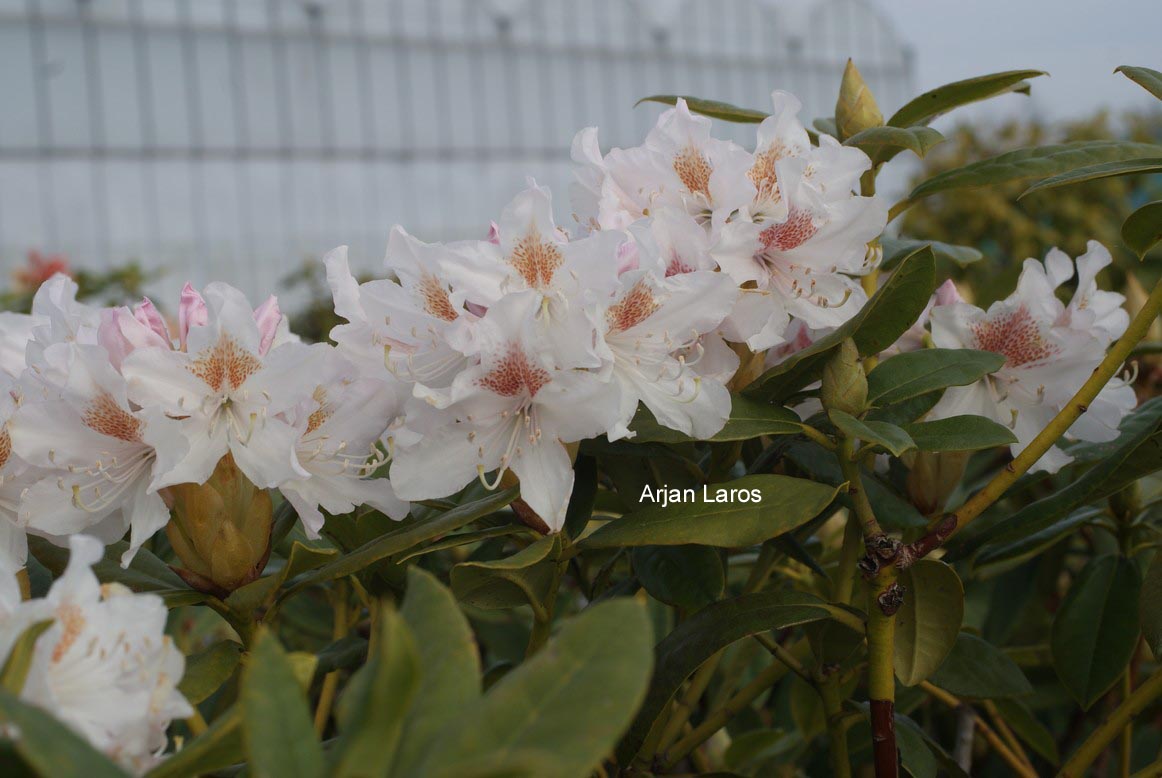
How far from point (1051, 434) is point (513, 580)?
0.31 m

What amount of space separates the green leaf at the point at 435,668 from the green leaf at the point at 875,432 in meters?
0.26

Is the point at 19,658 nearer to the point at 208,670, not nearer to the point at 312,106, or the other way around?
the point at 208,670

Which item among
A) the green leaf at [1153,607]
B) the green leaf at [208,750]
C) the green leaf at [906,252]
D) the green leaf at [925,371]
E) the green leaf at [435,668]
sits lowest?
the green leaf at [1153,607]

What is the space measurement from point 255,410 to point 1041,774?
938 millimetres

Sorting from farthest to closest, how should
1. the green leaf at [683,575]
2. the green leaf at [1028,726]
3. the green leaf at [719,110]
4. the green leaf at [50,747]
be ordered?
the green leaf at [1028,726] < the green leaf at [719,110] < the green leaf at [683,575] < the green leaf at [50,747]

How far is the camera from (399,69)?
37.8 feet

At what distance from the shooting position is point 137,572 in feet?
2.25

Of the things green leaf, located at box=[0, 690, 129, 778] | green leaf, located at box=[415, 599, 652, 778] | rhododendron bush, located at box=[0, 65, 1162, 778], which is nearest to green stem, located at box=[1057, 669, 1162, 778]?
rhododendron bush, located at box=[0, 65, 1162, 778]

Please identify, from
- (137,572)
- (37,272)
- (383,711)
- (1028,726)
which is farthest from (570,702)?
(37,272)

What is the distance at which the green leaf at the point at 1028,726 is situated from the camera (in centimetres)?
100

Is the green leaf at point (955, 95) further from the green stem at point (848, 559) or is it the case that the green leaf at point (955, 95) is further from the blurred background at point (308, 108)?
the blurred background at point (308, 108)

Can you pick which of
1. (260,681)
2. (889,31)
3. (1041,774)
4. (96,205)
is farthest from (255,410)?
(889,31)

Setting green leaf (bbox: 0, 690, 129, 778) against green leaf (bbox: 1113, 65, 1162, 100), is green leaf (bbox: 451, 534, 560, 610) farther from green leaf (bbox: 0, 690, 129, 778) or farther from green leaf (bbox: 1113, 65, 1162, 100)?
green leaf (bbox: 1113, 65, 1162, 100)

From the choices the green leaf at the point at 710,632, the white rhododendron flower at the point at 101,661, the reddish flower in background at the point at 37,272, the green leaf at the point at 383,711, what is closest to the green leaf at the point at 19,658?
the white rhododendron flower at the point at 101,661
